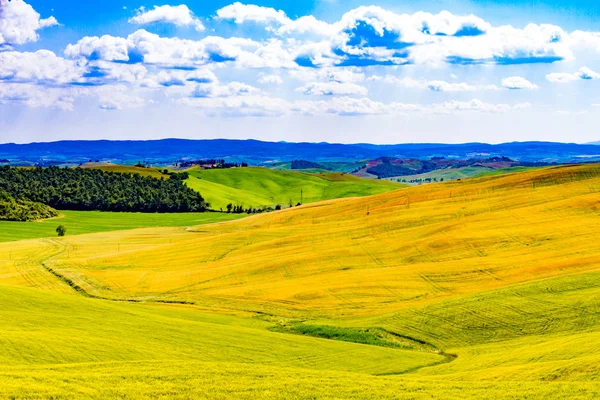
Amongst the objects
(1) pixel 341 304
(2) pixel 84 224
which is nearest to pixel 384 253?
(1) pixel 341 304

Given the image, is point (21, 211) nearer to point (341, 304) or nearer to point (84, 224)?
point (84, 224)

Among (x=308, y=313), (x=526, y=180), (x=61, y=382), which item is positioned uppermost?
(x=526, y=180)

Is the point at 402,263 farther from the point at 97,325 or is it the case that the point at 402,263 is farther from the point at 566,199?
the point at 97,325

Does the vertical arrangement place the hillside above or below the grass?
above

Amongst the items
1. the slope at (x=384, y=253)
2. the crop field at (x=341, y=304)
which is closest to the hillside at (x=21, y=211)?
the crop field at (x=341, y=304)

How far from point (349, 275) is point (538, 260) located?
74.5 feet

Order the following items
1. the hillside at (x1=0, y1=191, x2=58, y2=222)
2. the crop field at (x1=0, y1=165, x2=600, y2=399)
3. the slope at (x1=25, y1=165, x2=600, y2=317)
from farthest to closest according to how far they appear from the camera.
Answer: the hillside at (x1=0, y1=191, x2=58, y2=222)
the slope at (x1=25, y1=165, x2=600, y2=317)
the crop field at (x1=0, y1=165, x2=600, y2=399)

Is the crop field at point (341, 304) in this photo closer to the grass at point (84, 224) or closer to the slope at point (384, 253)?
the slope at point (384, 253)

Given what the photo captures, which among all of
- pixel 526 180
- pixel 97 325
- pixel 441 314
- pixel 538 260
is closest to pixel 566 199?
pixel 526 180

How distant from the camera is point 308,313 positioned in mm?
70375

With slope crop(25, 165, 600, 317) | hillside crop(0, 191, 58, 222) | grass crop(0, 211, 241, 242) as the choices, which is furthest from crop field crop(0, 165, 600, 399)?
hillside crop(0, 191, 58, 222)

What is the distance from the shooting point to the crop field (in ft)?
110

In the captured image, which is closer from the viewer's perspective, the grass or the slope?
the slope

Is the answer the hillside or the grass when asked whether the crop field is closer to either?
the grass
